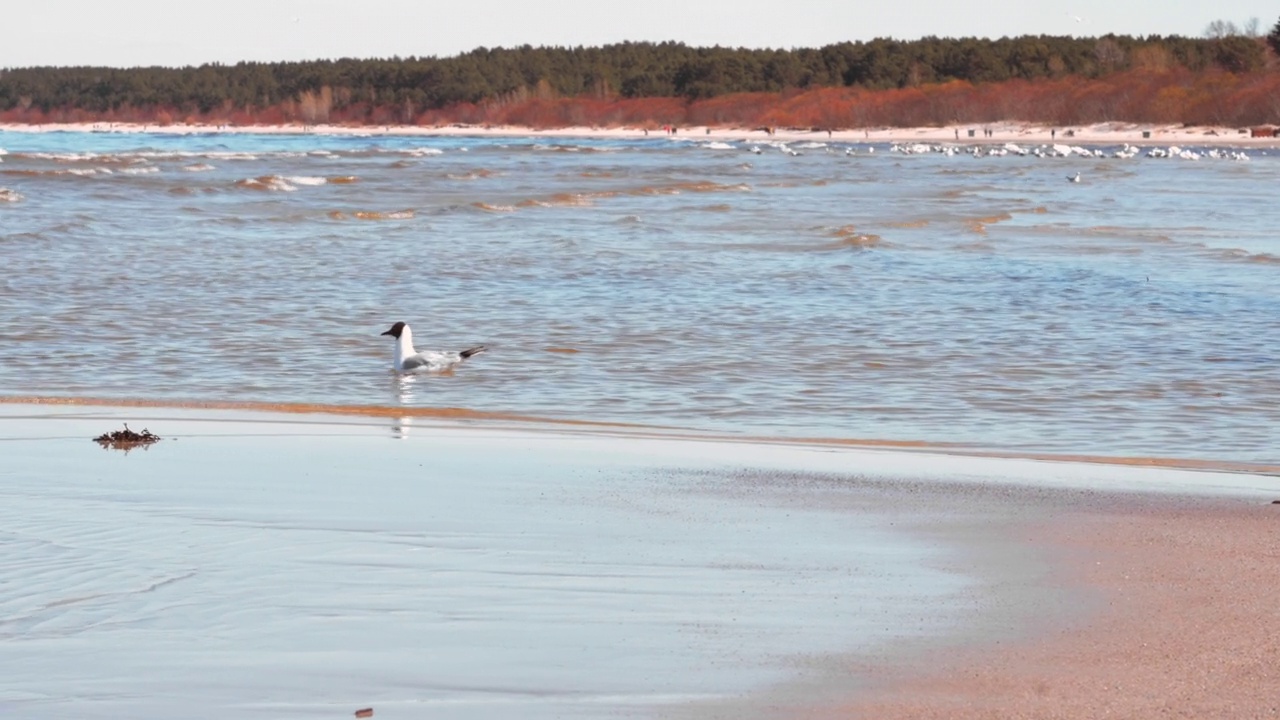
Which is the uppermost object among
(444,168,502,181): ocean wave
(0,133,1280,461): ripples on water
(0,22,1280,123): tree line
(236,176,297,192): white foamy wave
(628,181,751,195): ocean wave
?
(0,22,1280,123): tree line

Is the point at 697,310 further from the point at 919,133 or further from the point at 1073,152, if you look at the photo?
the point at 919,133

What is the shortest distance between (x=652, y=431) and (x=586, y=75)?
15878 cm

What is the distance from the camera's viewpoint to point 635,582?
5391 mm

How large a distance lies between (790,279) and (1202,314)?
467cm

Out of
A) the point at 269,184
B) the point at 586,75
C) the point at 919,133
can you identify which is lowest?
the point at 269,184

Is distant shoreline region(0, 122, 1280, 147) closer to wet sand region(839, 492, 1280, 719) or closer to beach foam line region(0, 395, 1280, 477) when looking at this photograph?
beach foam line region(0, 395, 1280, 477)

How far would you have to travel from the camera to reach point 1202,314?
573 inches

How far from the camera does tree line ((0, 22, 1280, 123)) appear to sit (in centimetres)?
12325

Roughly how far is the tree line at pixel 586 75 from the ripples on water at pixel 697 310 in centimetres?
8207

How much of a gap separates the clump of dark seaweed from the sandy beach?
100mm

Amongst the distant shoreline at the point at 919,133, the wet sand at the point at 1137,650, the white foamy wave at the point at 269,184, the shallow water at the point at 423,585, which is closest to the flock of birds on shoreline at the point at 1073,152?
the distant shoreline at the point at 919,133

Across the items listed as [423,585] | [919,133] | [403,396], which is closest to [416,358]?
[403,396]

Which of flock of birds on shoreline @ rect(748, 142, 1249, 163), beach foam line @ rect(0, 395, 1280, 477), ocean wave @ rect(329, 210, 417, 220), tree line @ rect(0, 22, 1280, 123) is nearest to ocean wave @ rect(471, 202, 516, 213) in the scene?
ocean wave @ rect(329, 210, 417, 220)

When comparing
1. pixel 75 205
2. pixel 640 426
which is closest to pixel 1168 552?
pixel 640 426
